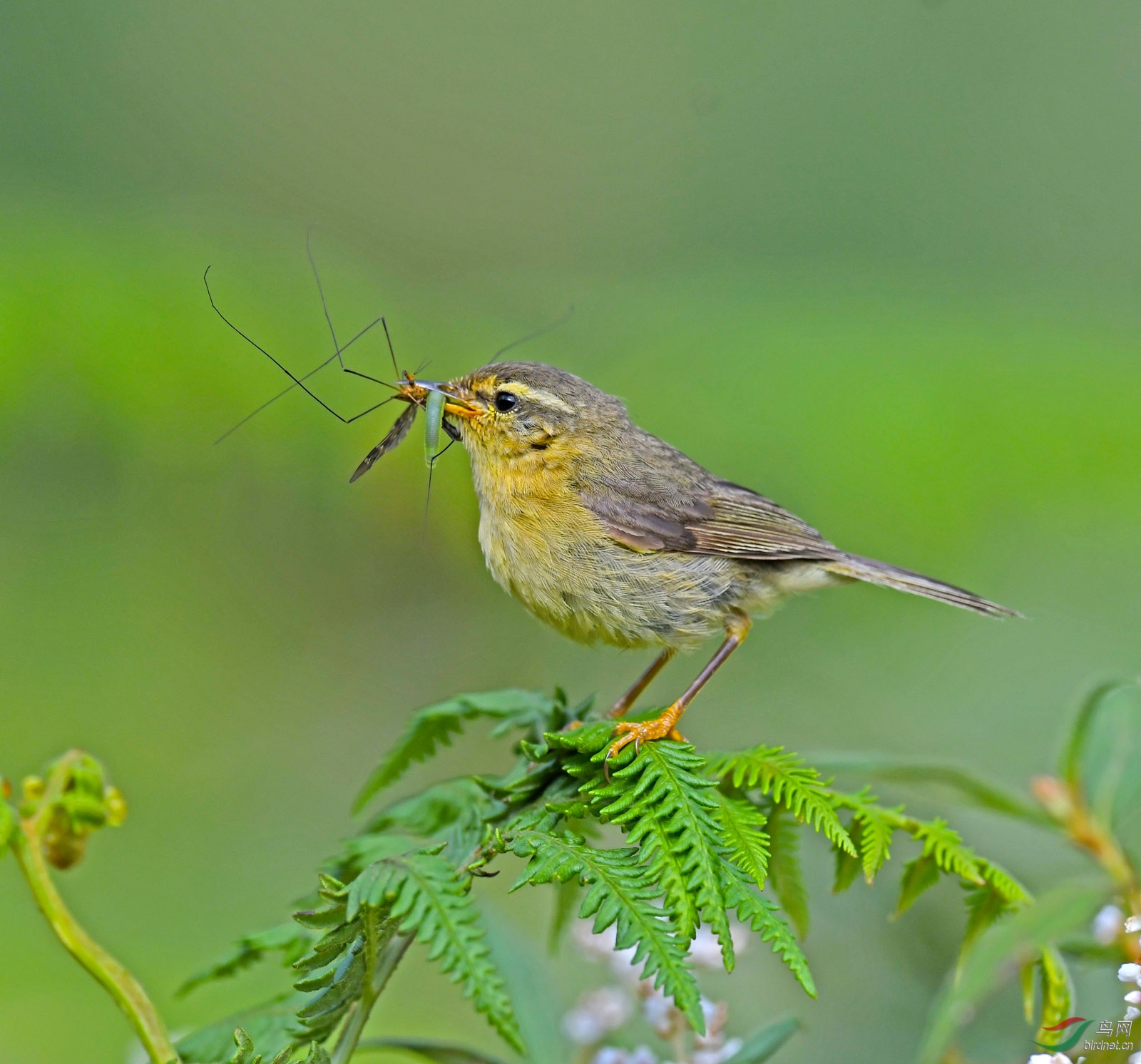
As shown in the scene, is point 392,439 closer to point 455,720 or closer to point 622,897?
point 455,720

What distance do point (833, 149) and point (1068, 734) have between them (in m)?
8.09

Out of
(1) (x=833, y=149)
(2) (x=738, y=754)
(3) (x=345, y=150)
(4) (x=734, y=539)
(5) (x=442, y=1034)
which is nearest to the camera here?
(2) (x=738, y=754)

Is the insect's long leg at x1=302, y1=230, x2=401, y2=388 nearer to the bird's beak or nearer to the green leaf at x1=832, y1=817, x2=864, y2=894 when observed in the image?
the bird's beak

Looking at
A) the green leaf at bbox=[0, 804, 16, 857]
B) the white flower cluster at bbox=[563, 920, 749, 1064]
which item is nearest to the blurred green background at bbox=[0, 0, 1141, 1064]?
the white flower cluster at bbox=[563, 920, 749, 1064]

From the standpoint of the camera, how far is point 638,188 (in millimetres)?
9688

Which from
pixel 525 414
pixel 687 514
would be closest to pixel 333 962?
pixel 687 514

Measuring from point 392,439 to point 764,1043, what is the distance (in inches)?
76.7

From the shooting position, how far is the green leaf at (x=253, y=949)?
85.4 inches

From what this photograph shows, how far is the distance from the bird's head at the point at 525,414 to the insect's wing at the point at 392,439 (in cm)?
22

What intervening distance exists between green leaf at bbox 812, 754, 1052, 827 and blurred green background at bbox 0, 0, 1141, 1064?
947 mm

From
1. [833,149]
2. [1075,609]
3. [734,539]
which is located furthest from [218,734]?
[833,149]

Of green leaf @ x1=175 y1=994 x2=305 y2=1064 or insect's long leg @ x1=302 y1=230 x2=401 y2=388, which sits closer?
green leaf @ x1=175 y1=994 x2=305 y2=1064

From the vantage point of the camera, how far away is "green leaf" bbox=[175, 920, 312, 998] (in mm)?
2170

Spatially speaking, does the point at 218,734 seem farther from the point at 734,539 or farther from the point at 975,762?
the point at 975,762
